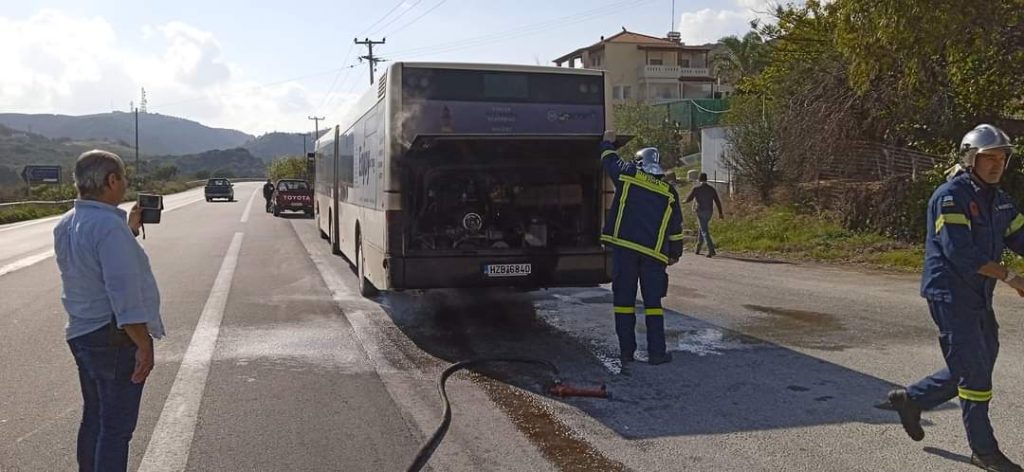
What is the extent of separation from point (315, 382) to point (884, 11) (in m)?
10.4

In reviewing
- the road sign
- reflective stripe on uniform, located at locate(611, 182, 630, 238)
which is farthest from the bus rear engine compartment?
the road sign

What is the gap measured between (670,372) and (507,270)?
2.33 m

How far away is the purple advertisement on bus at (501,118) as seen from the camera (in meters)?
8.80

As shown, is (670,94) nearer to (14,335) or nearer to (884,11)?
(884,11)

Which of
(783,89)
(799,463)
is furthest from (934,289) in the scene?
(783,89)

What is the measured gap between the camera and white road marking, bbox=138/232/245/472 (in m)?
4.81

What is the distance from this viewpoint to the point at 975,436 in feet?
14.8

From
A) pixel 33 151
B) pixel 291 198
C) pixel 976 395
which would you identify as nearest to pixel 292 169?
pixel 291 198

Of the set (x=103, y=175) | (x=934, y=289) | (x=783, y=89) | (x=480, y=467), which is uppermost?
(x=783, y=89)

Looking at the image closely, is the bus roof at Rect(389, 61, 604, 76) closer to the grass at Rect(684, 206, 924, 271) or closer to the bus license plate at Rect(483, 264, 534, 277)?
the bus license plate at Rect(483, 264, 534, 277)

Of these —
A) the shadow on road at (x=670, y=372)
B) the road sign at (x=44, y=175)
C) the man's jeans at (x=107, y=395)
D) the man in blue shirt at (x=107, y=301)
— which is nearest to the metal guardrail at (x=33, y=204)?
the road sign at (x=44, y=175)

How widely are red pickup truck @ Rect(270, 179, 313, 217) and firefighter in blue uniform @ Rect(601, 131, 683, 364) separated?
2863cm

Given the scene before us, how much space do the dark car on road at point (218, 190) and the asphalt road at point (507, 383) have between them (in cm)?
4513

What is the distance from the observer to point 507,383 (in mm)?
6570
